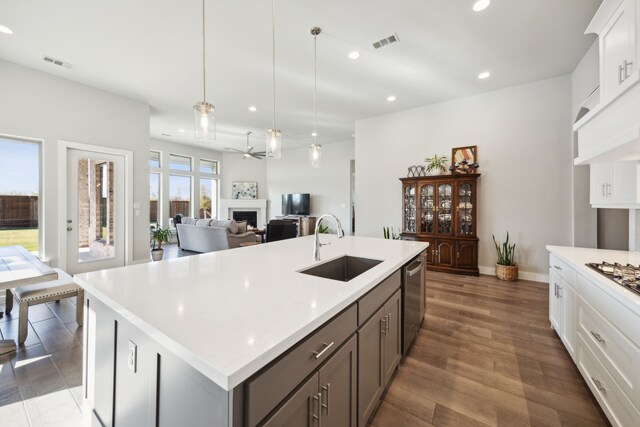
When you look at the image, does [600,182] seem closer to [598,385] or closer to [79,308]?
[598,385]

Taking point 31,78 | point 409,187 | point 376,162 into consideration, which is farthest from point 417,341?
point 31,78

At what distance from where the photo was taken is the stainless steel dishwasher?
1968mm

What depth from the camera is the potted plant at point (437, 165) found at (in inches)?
187

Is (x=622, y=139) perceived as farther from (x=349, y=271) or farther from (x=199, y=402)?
(x=199, y=402)

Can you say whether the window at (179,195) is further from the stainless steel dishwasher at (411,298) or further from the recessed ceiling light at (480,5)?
the recessed ceiling light at (480,5)

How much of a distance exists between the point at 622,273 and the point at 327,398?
191 cm

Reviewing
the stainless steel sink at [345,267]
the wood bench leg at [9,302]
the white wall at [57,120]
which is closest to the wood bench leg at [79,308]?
the wood bench leg at [9,302]

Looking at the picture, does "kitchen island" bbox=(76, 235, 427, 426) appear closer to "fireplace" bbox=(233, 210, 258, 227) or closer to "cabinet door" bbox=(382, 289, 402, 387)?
"cabinet door" bbox=(382, 289, 402, 387)

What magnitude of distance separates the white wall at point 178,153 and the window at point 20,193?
4.00 meters

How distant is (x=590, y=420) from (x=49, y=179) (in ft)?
21.2

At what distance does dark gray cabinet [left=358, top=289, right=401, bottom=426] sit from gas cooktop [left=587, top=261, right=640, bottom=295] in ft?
3.91

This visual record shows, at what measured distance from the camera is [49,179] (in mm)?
3922

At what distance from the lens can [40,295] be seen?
2.34 m

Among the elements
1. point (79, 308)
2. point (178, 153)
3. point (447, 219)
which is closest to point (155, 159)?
point (178, 153)
